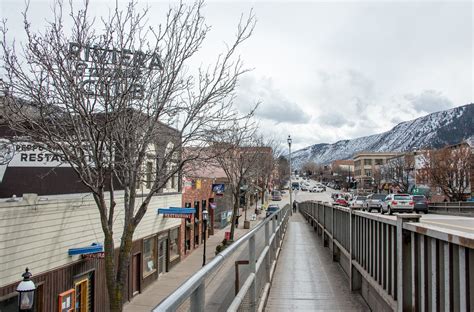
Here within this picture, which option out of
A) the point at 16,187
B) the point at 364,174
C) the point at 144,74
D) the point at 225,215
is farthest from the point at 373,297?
the point at 364,174

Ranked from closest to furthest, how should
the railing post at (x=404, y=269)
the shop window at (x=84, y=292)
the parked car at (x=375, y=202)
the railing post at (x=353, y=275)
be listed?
the railing post at (x=404, y=269) < the railing post at (x=353, y=275) < the shop window at (x=84, y=292) < the parked car at (x=375, y=202)

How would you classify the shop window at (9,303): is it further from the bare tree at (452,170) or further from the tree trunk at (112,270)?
the bare tree at (452,170)

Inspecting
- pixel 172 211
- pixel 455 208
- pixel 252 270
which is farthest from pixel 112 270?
pixel 455 208

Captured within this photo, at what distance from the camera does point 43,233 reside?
41.0ft

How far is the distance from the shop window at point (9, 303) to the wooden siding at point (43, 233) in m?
0.38

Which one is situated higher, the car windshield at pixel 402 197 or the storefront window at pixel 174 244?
the car windshield at pixel 402 197

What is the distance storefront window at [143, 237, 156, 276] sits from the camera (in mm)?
21516

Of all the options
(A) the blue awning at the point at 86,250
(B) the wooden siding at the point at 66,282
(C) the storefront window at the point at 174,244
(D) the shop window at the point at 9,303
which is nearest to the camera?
(D) the shop window at the point at 9,303

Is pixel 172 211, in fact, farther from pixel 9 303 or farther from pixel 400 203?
pixel 400 203

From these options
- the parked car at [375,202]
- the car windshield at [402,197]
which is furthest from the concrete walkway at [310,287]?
the parked car at [375,202]

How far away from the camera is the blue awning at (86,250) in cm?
1380

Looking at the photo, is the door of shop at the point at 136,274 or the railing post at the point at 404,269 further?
the door of shop at the point at 136,274

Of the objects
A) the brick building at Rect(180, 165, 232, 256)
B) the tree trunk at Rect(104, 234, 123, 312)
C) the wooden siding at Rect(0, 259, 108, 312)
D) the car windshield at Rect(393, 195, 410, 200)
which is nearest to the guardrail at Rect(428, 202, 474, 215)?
the car windshield at Rect(393, 195, 410, 200)

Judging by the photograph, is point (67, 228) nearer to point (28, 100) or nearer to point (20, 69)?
point (28, 100)
